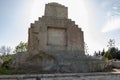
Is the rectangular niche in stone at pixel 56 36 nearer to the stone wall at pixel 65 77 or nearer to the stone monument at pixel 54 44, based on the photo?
the stone monument at pixel 54 44

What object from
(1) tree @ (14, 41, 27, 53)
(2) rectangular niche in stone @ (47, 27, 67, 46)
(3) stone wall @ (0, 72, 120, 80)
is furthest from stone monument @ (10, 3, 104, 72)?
(1) tree @ (14, 41, 27, 53)

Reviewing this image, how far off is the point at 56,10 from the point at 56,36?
198 centimetres

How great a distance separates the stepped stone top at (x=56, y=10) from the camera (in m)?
11.9

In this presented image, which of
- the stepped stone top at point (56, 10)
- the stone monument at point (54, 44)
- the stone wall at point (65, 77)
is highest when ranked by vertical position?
the stepped stone top at point (56, 10)

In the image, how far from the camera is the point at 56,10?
12023 millimetres

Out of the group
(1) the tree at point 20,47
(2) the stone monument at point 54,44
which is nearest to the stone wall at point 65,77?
(2) the stone monument at point 54,44

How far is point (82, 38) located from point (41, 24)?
294 cm

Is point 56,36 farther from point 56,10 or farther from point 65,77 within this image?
point 65,77

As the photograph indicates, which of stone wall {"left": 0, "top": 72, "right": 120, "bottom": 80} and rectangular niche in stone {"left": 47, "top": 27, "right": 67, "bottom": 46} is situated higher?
rectangular niche in stone {"left": 47, "top": 27, "right": 67, "bottom": 46}

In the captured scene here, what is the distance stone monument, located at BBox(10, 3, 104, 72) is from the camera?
914 cm

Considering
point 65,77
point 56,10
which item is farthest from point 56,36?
point 65,77

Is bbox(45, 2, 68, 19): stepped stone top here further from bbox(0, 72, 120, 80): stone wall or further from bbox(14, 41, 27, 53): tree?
bbox(14, 41, 27, 53): tree

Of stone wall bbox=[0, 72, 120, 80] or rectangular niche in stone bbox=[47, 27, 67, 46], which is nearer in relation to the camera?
Result: stone wall bbox=[0, 72, 120, 80]

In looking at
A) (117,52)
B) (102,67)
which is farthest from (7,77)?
(117,52)
